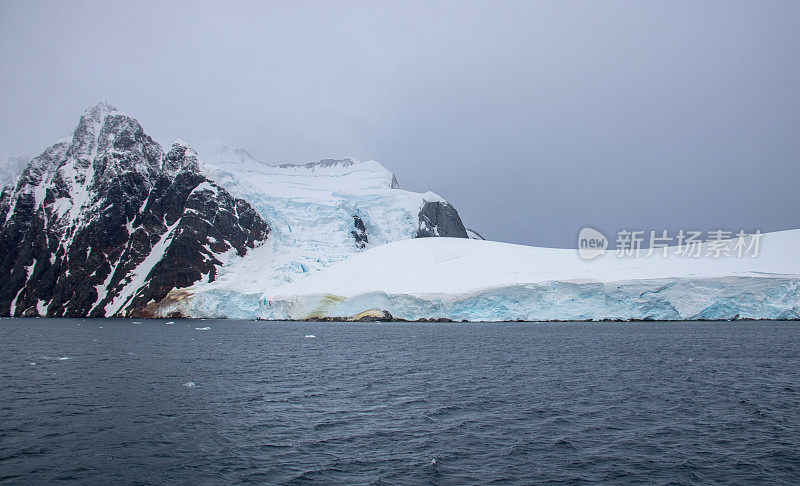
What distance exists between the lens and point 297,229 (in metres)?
139

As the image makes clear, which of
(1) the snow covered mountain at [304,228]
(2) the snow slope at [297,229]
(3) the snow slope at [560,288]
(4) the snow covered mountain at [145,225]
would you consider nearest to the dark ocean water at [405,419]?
(3) the snow slope at [560,288]

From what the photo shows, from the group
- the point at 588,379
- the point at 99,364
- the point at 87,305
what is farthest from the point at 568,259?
the point at 87,305

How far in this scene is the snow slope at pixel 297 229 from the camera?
106312mm

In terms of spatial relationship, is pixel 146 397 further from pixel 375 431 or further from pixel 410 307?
pixel 410 307

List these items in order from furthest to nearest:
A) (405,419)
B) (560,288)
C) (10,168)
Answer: (10,168) → (560,288) → (405,419)

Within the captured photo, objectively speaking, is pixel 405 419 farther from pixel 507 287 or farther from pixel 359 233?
pixel 359 233

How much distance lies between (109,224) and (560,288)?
12338cm

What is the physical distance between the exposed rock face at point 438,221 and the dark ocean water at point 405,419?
126578 mm

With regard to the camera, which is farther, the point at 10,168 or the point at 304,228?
the point at 10,168

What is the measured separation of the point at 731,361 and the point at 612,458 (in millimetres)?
22099

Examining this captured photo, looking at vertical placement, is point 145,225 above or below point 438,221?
below

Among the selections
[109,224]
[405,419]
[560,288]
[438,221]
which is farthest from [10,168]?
[405,419]

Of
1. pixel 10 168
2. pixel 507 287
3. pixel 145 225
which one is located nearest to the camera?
pixel 507 287

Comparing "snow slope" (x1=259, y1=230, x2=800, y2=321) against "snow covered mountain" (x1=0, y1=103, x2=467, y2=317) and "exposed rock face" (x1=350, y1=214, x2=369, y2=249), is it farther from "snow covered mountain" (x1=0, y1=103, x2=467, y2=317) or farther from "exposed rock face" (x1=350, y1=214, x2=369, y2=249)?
"exposed rock face" (x1=350, y1=214, x2=369, y2=249)
